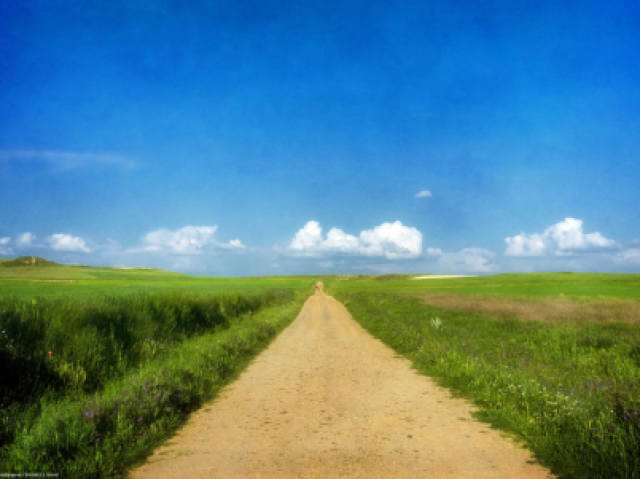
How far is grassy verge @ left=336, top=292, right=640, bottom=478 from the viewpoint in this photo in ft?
16.2

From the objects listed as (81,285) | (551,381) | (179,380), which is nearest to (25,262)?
(81,285)

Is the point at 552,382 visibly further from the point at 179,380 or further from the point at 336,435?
the point at 179,380

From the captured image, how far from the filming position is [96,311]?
11.4m

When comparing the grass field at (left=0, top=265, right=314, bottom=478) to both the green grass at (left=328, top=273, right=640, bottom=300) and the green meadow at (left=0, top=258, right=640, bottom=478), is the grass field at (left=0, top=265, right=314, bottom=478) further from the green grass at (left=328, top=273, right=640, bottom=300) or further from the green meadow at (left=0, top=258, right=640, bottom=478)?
the green grass at (left=328, top=273, right=640, bottom=300)

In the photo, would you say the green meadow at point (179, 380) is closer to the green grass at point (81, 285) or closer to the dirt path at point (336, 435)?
the dirt path at point (336, 435)

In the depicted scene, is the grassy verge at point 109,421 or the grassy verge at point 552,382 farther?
the grassy verge at point 552,382

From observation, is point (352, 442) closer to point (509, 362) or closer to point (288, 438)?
point (288, 438)

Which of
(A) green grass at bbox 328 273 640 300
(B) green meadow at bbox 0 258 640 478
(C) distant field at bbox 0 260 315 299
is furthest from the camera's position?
(A) green grass at bbox 328 273 640 300

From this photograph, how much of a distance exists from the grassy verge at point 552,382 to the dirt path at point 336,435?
1.59 feet

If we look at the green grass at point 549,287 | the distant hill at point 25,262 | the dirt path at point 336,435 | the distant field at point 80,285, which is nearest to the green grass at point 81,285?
the distant field at point 80,285

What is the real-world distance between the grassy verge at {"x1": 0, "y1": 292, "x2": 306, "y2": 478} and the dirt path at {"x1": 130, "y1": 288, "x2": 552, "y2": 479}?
33 centimetres

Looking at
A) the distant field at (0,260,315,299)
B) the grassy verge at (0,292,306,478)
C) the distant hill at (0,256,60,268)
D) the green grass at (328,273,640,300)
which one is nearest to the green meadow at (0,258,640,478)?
the grassy verge at (0,292,306,478)

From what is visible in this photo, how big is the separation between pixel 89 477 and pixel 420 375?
25.3 ft

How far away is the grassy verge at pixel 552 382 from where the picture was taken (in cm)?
493
